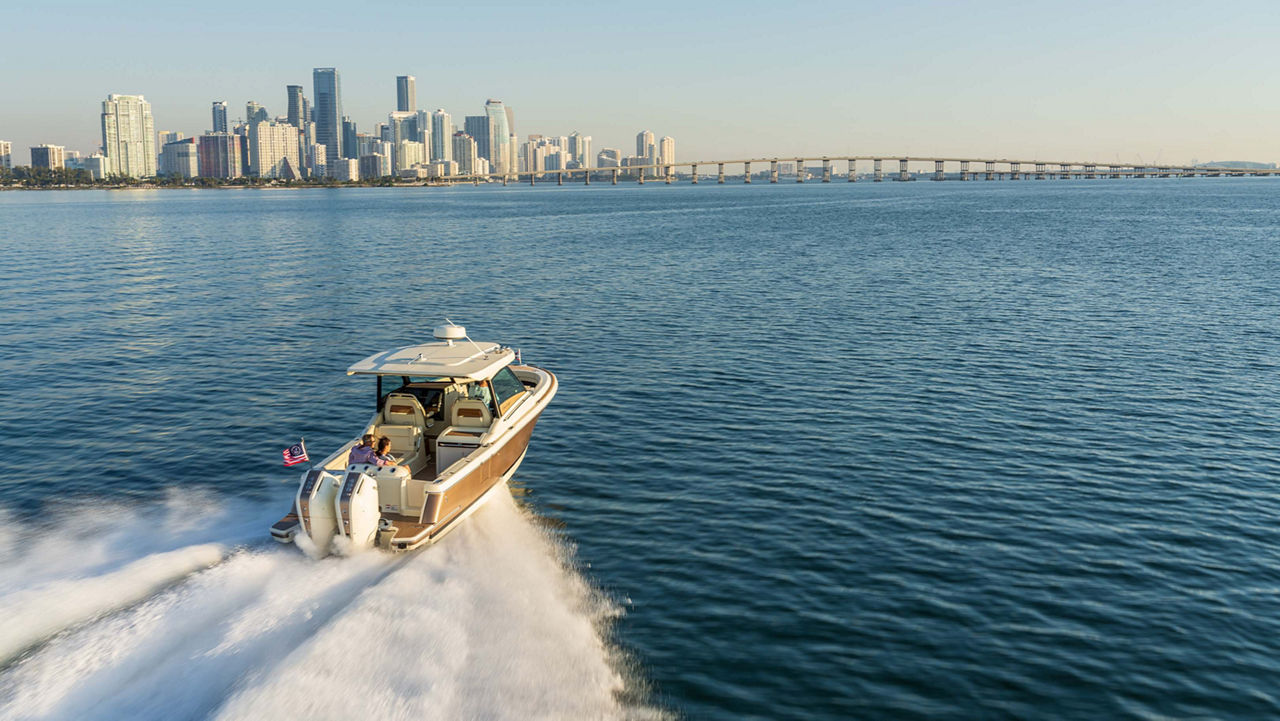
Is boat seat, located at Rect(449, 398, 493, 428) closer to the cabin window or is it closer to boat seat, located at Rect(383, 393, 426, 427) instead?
the cabin window

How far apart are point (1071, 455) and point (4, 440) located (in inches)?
1015

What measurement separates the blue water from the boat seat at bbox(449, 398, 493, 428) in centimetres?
183

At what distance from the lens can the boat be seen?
14539mm

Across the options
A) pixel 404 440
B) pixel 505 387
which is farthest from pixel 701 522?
pixel 404 440

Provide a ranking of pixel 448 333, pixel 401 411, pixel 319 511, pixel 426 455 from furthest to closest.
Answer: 1. pixel 448 333
2. pixel 426 455
3. pixel 401 411
4. pixel 319 511

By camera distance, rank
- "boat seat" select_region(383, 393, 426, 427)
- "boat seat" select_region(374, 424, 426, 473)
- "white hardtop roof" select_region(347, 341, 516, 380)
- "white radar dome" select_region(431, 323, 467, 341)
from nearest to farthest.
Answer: "white hardtop roof" select_region(347, 341, 516, 380) < "boat seat" select_region(374, 424, 426, 473) < "boat seat" select_region(383, 393, 426, 427) < "white radar dome" select_region(431, 323, 467, 341)

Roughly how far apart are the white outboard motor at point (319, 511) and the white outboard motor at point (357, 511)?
0.12 m

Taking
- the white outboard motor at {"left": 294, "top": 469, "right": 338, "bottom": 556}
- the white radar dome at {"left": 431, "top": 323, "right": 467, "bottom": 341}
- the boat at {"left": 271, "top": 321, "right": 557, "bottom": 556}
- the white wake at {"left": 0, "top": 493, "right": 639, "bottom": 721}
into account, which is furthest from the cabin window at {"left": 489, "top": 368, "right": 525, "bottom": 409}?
the white outboard motor at {"left": 294, "top": 469, "right": 338, "bottom": 556}

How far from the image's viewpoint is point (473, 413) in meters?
18.5

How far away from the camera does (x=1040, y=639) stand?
1286 centimetres

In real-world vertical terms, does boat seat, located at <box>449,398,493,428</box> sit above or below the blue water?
above

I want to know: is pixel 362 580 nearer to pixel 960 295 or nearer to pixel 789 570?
pixel 789 570

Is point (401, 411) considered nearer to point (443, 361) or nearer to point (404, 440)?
point (404, 440)

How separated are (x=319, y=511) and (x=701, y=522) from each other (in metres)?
6.86
